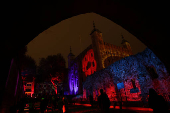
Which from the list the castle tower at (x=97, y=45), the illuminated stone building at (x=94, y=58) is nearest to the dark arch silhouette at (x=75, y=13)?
the illuminated stone building at (x=94, y=58)

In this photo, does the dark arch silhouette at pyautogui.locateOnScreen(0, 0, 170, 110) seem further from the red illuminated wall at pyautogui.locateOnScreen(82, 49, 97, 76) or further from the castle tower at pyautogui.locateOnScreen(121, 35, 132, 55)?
the castle tower at pyautogui.locateOnScreen(121, 35, 132, 55)

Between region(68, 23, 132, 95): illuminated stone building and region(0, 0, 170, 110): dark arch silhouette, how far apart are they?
20.4m

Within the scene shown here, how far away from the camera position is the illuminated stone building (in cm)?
2653

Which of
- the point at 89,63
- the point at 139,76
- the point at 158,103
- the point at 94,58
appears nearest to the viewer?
the point at 158,103

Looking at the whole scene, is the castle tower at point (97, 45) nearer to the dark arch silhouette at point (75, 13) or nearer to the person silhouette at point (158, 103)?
the person silhouette at point (158, 103)

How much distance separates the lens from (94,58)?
90.6 feet

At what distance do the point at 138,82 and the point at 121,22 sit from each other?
1161cm

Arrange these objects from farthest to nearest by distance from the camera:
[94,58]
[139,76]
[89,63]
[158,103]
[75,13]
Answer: [89,63]
[94,58]
[139,76]
[158,103]
[75,13]

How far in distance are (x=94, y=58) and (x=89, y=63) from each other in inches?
225

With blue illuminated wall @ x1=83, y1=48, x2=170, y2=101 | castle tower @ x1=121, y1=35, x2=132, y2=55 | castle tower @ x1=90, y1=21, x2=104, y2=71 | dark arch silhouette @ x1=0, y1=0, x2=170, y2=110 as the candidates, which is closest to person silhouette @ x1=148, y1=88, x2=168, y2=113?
dark arch silhouette @ x1=0, y1=0, x2=170, y2=110

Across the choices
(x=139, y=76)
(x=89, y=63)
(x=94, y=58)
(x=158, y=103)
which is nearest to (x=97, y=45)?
(x=94, y=58)

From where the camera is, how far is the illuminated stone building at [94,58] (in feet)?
87.0

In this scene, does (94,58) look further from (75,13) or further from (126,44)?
(75,13)

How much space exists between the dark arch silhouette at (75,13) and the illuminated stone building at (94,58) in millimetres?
20401
